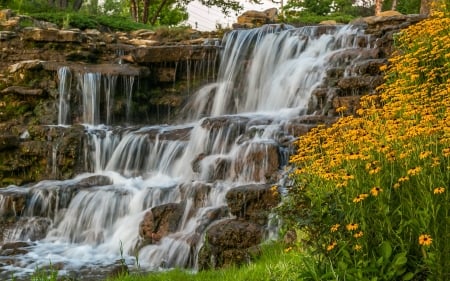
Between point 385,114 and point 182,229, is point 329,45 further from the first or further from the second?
point 385,114

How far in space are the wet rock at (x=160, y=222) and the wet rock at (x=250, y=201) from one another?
118 cm

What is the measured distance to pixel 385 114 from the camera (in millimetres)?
4695

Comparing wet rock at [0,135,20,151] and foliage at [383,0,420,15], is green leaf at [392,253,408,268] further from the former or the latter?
foliage at [383,0,420,15]

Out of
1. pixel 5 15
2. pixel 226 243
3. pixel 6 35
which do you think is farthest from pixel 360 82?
pixel 5 15

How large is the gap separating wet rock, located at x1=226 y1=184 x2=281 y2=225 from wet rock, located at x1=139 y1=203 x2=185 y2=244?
46.6 inches

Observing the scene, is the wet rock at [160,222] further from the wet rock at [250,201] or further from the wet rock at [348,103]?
the wet rock at [348,103]

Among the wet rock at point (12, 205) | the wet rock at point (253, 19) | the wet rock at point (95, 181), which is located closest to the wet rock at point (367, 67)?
the wet rock at point (95, 181)

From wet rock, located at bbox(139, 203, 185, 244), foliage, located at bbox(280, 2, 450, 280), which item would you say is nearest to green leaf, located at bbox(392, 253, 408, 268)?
foliage, located at bbox(280, 2, 450, 280)

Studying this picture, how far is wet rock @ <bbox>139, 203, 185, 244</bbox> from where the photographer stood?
8333mm

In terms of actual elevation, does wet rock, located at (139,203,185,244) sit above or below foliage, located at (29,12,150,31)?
below

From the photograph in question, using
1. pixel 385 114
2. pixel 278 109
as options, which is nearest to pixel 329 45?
pixel 278 109

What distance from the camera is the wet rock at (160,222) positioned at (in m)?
8.33

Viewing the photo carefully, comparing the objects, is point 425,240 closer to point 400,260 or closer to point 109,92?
point 400,260

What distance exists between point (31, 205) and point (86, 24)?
1055 cm
